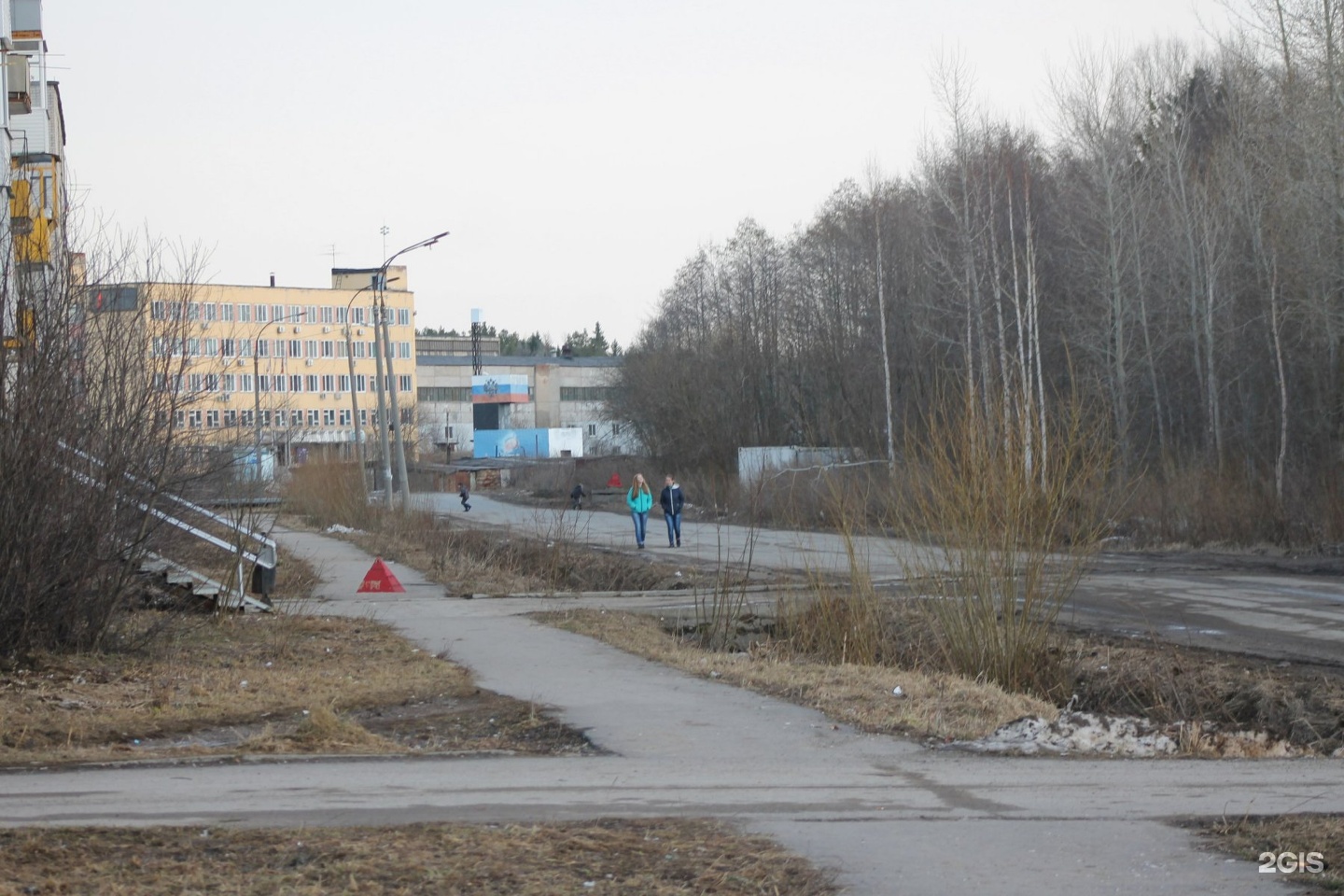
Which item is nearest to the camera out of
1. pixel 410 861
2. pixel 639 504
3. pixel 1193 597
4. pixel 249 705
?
pixel 410 861

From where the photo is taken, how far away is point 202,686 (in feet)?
36.7

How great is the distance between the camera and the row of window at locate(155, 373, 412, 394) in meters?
14.0

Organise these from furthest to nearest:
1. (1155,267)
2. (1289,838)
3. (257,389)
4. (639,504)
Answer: (1155,267), (639,504), (257,389), (1289,838)

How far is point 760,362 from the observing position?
239 ft

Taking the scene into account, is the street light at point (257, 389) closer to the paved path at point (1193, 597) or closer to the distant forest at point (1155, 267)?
the paved path at point (1193, 597)

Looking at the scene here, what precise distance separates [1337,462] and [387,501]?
2509 centimetres

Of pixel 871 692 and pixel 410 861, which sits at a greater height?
pixel 410 861

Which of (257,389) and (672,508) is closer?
(257,389)

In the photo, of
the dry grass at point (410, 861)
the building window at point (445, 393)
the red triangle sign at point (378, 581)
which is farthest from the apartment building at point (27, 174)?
the building window at point (445, 393)

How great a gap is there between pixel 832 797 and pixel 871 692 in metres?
3.82

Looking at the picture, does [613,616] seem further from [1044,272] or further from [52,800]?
[1044,272]

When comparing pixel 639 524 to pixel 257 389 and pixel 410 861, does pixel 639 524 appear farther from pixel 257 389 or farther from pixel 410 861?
pixel 410 861

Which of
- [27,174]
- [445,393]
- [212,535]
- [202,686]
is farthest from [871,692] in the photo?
[445,393]

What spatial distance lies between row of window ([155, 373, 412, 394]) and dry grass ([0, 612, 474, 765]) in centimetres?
245
